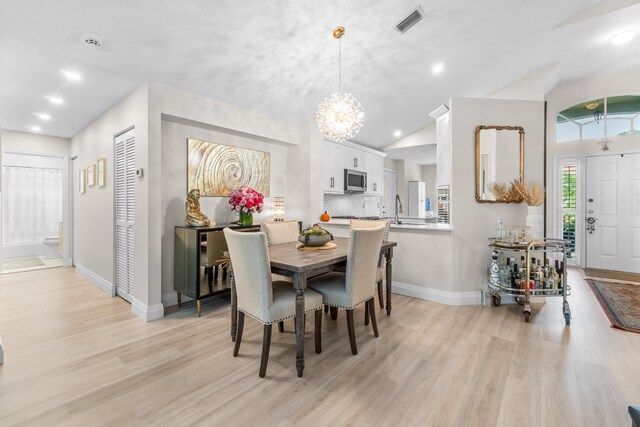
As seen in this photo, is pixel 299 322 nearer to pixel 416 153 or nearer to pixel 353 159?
pixel 353 159

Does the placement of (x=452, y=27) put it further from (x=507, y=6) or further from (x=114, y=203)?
(x=114, y=203)

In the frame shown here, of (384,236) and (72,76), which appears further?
(384,236)

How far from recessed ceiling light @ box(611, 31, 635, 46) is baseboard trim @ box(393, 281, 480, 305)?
3.76 m

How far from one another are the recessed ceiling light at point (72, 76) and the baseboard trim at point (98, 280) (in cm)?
239

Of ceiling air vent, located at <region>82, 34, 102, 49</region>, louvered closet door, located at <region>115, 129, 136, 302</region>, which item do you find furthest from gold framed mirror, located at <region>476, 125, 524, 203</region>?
louvered closet door, located at <region>115, 129, 136, 302</region>

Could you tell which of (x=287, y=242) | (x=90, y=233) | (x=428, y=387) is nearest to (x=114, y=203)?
(x=90, y=233)

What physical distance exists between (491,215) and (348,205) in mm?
3041

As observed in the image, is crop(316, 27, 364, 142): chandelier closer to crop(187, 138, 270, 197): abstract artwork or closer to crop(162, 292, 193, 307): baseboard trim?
crop(187, 138, 270, 197): abstract artwork

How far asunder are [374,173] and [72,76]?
5.11m

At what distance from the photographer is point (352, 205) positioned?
20.4 ft

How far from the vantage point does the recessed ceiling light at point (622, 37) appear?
372 cm

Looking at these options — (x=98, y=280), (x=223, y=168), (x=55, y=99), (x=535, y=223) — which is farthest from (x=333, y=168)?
(x=98, y=280)

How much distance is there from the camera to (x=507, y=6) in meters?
3.02

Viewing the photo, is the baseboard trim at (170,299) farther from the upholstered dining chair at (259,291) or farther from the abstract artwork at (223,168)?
the upholstered dining chair at (259,291)
